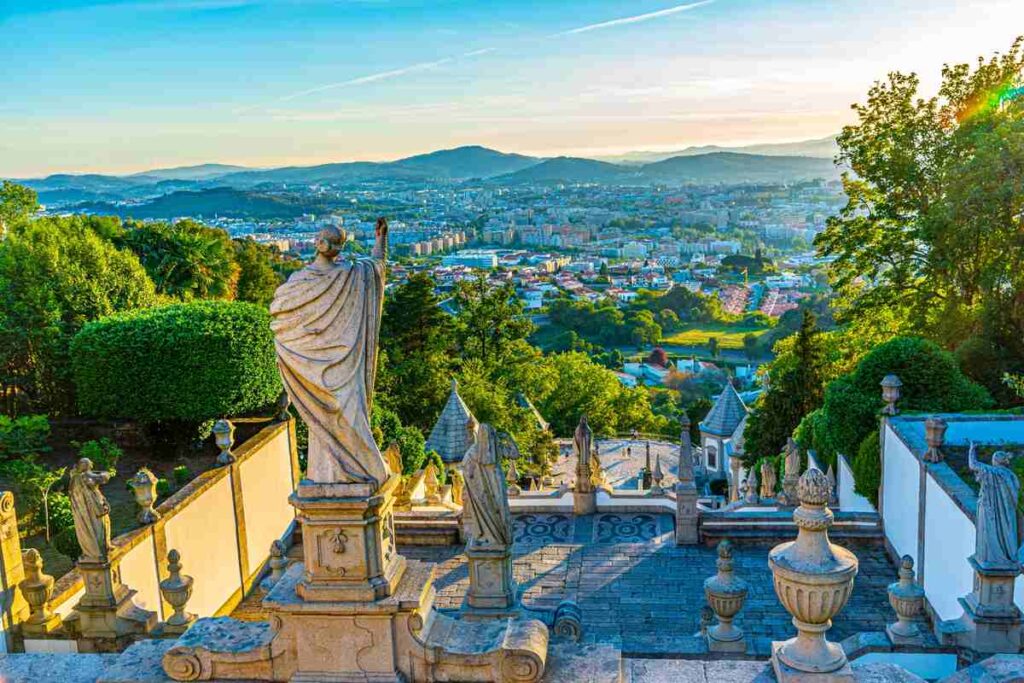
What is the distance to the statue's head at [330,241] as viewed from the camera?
570cm

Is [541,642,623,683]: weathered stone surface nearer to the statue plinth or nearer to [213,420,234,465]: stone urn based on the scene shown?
the statue plinth

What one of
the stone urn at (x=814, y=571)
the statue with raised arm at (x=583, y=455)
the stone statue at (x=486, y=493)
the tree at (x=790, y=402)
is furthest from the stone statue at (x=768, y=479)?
the stone urn at (x=814, y=571)

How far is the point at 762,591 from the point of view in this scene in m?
13.7

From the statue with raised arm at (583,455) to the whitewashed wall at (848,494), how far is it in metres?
5.63

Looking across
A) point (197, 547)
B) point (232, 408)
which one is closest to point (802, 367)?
point (232, 408)

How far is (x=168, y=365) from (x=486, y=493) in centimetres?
1393

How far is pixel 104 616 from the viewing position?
10344 mm

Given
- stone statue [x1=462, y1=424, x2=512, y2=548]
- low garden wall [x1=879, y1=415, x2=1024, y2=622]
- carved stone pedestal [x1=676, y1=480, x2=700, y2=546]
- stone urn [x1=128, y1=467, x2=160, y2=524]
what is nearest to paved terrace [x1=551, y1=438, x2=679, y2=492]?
carved stone pedestal [x1=676, y1=480, x2=700, y2=546]

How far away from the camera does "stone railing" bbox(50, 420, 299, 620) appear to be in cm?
1179


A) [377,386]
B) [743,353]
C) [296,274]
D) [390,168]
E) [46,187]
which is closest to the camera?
[296,274]

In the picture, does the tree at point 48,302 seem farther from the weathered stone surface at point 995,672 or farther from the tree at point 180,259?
the weathered stone surface at point 995,672

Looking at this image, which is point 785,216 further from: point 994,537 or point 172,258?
point 994,537

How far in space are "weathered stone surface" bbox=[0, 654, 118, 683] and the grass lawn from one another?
88.5m

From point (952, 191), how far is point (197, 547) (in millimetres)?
20300
